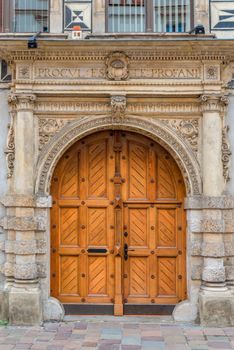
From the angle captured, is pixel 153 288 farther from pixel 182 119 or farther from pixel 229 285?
pixel 182 119

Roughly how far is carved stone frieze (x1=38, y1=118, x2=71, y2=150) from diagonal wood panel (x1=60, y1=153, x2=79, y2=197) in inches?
23.1

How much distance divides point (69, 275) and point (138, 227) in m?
1.34

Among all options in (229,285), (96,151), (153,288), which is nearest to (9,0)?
(96,151)

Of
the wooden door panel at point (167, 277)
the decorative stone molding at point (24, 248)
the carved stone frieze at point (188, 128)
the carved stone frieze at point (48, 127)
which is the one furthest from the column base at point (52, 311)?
the carved stone frieze at point (188, 128)

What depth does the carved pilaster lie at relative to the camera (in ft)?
23.4

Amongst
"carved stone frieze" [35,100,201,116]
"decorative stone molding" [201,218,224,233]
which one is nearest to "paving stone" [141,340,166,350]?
"decorative stone molding" [201,218,224,233]

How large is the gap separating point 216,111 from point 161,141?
0.94 m

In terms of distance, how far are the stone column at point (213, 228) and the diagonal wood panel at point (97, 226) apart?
1571mm

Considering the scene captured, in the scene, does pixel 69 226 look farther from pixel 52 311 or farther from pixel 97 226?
pixel 52 311

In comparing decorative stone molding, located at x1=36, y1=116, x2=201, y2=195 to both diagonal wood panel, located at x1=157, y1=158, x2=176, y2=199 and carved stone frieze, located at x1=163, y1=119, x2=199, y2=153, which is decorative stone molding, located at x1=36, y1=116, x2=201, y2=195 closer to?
carved stone frieze, located at x1=163, y1=119, x2=199, y2=153

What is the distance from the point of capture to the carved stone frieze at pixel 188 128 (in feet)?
23.9

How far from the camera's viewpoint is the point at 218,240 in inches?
279

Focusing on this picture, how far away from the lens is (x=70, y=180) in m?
7.65

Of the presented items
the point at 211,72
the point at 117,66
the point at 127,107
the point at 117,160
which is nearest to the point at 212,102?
the point at 211,72
